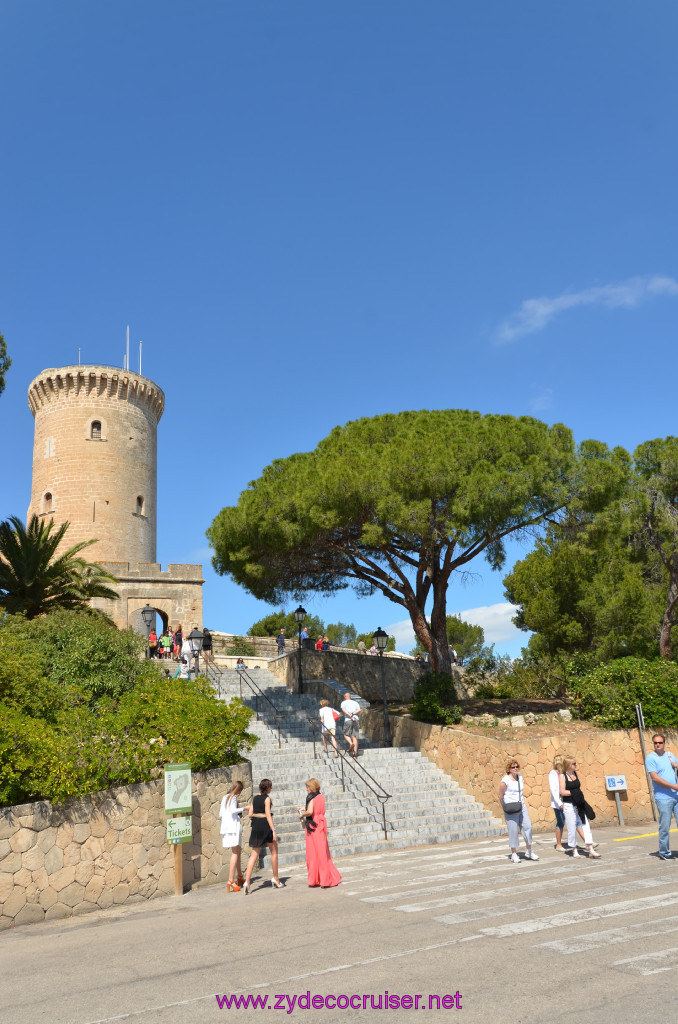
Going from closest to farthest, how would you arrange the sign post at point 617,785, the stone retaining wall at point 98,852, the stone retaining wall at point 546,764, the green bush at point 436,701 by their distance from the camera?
the stone retaining wall at point 98,852, the sign post at point 617,785, the stone retaining wall at point 546,764, the green bush at point 436,701

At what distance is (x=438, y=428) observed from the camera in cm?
1989

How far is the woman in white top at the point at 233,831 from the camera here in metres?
9.76

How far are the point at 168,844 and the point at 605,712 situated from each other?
34.7 feet

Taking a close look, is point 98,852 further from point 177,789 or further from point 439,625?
point 439,625

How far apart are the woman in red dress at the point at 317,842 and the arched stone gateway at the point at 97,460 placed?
28.8 meters

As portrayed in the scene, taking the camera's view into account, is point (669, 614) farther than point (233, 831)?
Yes

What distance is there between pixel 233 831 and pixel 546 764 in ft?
26.9

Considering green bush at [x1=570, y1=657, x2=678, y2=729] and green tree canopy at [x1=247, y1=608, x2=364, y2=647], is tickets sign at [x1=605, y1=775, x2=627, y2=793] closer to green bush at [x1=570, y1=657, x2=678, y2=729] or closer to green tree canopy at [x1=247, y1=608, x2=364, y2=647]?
green bush at [x1=570, y1=657, x2=678, y2=729]

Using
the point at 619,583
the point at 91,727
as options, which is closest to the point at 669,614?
the point at 619,583

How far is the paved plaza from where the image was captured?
195 inches

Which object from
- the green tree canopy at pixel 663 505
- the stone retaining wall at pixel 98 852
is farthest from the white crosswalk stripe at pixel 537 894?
the green tree canopy at pixel 663 505

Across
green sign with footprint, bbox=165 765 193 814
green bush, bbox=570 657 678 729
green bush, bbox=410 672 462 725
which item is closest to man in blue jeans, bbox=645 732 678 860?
green sign with footprint, bbox=165 765 193 814

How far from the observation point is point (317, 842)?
31.4 ft

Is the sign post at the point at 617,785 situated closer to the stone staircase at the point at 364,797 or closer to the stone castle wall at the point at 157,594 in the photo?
the stone staircase at the point at 364,797
